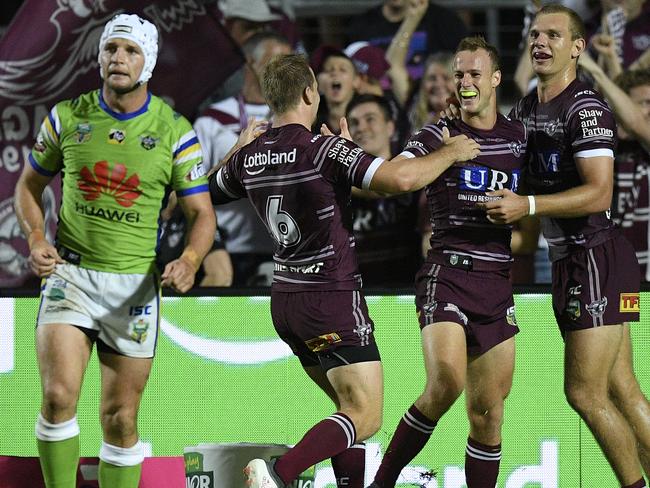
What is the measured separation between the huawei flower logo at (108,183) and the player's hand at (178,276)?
0.48 meters

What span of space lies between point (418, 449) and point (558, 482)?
1.26 m

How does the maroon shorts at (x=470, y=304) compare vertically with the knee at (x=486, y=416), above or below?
above

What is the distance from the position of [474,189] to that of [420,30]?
3.65 m

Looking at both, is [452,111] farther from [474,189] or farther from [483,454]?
[483,454]

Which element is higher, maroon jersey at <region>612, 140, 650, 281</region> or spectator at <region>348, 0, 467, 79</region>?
spectator at <region>348, 0, 467, 79</region>

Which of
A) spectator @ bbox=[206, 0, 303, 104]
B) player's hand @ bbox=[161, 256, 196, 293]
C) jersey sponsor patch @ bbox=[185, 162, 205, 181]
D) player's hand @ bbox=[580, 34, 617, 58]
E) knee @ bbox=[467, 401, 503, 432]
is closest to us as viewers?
player's hand @ bbox=[161, 256, 196, 293]

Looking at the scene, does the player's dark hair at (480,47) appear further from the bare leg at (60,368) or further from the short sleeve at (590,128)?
the bare leg at (60,368)

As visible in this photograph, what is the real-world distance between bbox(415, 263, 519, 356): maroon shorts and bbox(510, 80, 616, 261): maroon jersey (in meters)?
0.40

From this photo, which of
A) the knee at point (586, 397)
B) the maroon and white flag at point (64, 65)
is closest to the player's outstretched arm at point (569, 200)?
the knee at point (586, 397)

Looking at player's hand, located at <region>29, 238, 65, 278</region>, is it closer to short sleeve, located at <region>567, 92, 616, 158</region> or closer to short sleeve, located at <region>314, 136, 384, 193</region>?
short sleeve, located at <region>314, 136, 384, 193</region>

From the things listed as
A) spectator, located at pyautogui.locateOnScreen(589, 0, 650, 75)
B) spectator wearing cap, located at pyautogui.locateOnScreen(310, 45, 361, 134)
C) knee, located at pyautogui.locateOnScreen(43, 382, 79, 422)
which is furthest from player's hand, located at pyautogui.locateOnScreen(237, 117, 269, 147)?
spectator, located at pyautogui.locateOnScreen(589, 0, 650, 75)

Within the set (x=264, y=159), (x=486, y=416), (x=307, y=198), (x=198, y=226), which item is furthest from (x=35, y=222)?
(x=486, y=416)

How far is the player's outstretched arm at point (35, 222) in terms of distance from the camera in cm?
575

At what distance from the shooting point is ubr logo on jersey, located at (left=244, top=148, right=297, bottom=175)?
5453 mm
